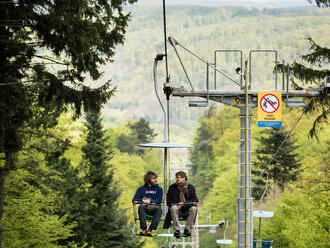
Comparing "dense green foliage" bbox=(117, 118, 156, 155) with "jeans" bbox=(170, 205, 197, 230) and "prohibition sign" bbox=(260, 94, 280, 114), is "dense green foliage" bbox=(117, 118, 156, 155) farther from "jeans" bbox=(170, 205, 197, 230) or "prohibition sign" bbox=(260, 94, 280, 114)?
"jeans" bbox=(170, 205, 197, 230)

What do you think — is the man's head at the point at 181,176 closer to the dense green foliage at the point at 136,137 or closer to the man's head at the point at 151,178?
the man's head at the point at 151,178

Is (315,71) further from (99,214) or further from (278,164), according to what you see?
(278,164)

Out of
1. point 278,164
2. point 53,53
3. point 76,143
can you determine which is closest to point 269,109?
point 53,53

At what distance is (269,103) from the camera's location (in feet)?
53.9

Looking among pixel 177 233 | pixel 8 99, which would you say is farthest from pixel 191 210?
pixel 8 99

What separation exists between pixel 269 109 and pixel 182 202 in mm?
3200

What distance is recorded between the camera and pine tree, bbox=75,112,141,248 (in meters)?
40.4

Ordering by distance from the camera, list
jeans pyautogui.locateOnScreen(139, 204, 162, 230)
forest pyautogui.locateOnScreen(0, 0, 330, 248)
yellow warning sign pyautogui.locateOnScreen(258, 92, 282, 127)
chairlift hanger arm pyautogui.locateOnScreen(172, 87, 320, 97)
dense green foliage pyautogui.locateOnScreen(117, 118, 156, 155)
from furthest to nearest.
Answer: dense green foliage pyautogui.locateOnScreen(117, 118, 156, 155) < chairlift hanger arm pyautogui.locateOnScreen(172, 87, 320, 97) < yellow warning sign pyautogui.locateOnScreen(258, 92, 282, 127) < forest pyautogui.locateOnScreen(0, 0, 330, 248) < jeans pyautogui.locateOnScreen(139, 204, 162, 230)

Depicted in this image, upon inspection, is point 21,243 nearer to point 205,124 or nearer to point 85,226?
point 85,226

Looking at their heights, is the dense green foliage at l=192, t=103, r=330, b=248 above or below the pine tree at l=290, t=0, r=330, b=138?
below

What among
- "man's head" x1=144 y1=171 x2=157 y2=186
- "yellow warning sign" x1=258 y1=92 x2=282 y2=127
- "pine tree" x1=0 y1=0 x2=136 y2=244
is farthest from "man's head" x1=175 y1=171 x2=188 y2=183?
"pine tree" x1=0 y1=0 x2=136 y2=244

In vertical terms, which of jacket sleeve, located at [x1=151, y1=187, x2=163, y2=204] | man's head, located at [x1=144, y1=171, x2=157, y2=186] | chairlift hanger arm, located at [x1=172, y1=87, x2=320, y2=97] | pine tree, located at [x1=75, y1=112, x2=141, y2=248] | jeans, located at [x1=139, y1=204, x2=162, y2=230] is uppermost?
chairlift hanger arm, located at [x1=172, y1=87, x2=320, y2=97]

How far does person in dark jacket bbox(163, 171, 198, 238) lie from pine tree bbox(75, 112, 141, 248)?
24217 millimetres

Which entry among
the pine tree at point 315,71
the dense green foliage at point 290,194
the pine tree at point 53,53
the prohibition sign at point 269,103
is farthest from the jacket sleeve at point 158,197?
the dense green foliage at point 290,194
